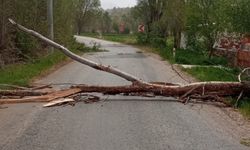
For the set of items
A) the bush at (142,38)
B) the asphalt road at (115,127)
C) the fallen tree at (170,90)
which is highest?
the fallen tree at (170,90)

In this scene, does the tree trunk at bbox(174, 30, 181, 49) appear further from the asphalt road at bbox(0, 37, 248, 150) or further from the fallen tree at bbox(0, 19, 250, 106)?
the asphalt road at bbox(0, 37, 248, 150)

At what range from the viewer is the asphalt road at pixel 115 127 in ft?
27.2

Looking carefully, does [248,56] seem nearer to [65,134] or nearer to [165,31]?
[65,134]

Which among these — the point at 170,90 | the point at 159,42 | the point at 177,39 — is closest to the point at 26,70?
the point at 170,90

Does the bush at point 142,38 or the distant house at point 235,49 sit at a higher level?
the distant house at point 235,49

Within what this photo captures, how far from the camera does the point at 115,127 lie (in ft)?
31.8

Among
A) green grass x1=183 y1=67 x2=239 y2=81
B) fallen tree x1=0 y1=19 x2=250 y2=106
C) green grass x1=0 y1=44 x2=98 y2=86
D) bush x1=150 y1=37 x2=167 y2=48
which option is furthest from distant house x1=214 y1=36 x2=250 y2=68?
bush x1=150 y1=37 x2=167 y2=48

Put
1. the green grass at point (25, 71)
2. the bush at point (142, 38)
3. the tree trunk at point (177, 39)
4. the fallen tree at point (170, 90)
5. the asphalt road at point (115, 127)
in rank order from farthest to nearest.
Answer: the bush at point (142, 38), the tree trunk at point (177, 39), the green grass at point (25, 71), the fallen tree at point (170, 90), the asphalt road at point (115, 127)

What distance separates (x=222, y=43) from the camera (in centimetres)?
2905

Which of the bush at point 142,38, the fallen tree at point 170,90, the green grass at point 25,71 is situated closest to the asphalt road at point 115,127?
the fallen tree at point 170,90

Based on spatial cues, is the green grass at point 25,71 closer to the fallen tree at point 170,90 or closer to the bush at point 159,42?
the fallen tree at point 170,90

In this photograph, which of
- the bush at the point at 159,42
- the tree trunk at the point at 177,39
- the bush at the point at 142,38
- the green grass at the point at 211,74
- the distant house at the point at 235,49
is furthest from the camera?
the bush at the point at 142,38

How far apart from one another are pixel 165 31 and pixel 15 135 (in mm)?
39742

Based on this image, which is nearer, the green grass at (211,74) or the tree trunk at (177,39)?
the green grass at (211,74)
